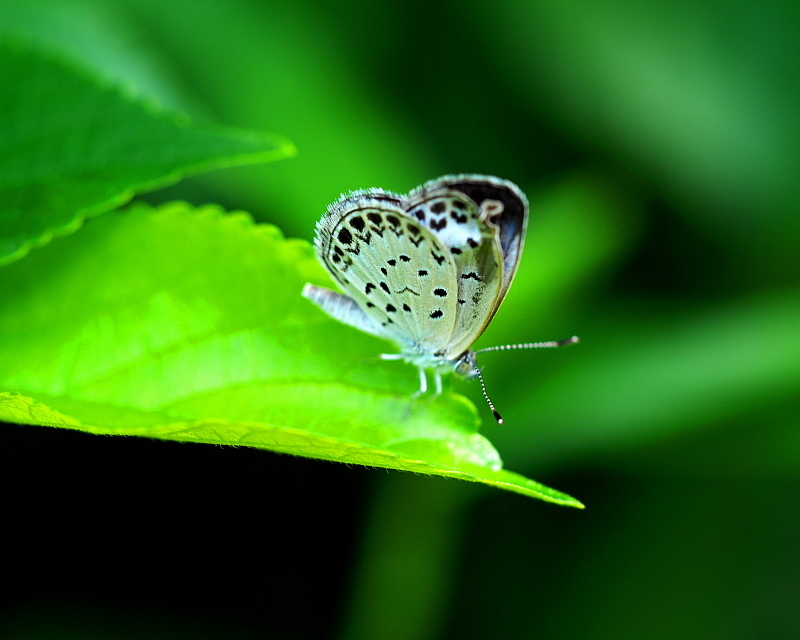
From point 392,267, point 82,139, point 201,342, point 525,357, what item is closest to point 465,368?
point 392,267

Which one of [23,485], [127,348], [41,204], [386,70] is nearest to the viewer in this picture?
[41,204]

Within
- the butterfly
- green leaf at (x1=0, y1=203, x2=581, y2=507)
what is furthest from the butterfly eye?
green leaf at (x1=0, y1=203, x2=581, y2=507)

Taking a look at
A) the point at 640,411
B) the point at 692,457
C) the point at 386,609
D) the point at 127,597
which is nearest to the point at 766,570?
the point at 692,457

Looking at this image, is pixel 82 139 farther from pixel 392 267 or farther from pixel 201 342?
pixel 392 267

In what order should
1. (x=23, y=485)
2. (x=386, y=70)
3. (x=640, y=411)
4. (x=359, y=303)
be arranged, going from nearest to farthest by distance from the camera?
(x=23, y=485)
(x=359, y=303)
(x=640, y=411)
(x=386, y=70)

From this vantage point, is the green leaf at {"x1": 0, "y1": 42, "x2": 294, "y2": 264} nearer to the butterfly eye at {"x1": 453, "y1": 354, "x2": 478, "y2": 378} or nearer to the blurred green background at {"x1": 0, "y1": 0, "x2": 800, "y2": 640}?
the blurred green background at {"x1": 0, "y1": 0, "x2": 800, "y2": 640}

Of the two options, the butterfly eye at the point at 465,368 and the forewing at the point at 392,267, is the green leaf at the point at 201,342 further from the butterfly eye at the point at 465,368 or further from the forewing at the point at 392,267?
the butterfly eye at the point at 465,368

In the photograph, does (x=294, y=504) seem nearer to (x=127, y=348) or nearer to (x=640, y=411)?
(x=127, y=348)
